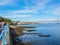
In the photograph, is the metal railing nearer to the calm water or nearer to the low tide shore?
the low tide shore

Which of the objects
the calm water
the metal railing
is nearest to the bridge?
the metal railing

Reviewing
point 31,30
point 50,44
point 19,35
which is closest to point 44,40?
point 50,44

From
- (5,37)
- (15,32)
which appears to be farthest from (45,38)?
(5,37)

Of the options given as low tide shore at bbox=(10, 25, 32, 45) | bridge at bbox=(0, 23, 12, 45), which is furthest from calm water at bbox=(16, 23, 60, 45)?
bridge at bbox=(0, 23, 12, 45)

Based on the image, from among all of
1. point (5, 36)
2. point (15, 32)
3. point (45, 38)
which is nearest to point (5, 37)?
point (5, 36)

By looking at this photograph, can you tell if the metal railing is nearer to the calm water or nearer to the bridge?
the bridge

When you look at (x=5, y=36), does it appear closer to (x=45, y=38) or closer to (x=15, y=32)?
(x=15, y=32)

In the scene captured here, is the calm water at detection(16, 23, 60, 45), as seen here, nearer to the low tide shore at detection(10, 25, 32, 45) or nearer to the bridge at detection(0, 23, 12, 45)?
the low tide shore at detection(10, 25, 32, 45)

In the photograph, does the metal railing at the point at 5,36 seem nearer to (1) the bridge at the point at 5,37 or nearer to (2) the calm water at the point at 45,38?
(1) the bridge at the point at 5,37

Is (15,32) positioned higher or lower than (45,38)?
higher

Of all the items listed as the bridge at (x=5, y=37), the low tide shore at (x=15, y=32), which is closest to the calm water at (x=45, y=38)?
the low tide shore at (x=15, y=32)

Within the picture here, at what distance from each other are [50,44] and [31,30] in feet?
1.19

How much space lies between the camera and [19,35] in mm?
1909

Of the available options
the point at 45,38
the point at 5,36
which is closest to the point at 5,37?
the point at 5,36
